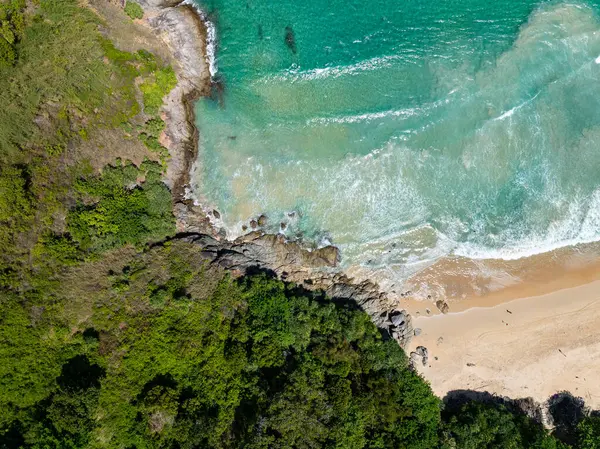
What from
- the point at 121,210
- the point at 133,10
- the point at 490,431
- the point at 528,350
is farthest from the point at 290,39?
the point at 490,431

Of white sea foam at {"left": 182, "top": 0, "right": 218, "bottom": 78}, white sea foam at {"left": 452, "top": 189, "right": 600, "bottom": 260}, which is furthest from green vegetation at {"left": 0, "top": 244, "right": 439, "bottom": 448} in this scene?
white sea foam at {"left": 182, "top": 0, "right": 218, "bottom": 78}

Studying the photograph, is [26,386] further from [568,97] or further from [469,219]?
[568,97]

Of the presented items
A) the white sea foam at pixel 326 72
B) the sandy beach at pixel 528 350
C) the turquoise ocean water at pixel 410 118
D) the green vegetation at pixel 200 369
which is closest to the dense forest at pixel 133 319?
the green vegetation at pixel 200 369

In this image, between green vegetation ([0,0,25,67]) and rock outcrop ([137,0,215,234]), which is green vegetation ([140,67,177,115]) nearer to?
rock outcrop ([137,0,215,234])

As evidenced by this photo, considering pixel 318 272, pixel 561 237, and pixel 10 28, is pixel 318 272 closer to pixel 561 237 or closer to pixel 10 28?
pixel 561 237

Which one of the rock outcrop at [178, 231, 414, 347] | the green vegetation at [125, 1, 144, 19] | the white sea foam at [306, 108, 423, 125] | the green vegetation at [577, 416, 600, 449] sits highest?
the green vegetation at [125, 1, 144, 19]
